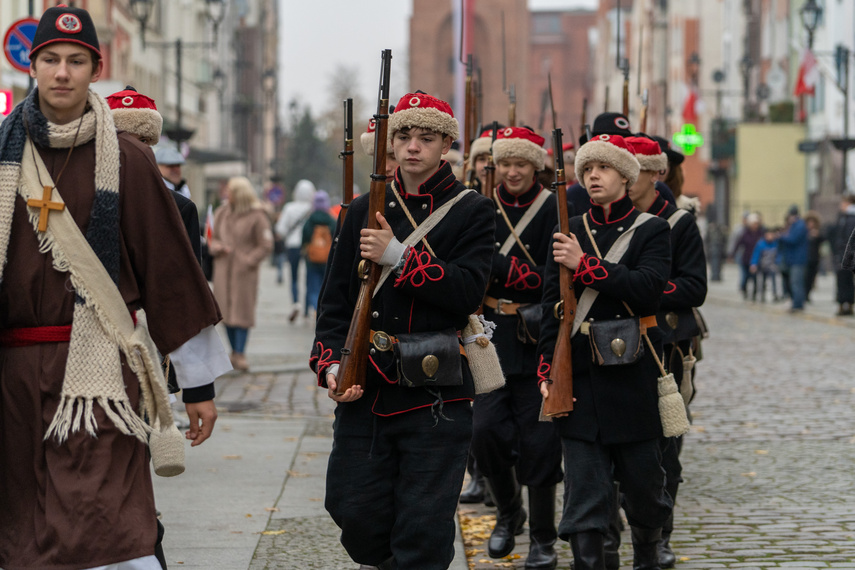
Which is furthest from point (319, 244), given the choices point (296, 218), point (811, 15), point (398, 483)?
point (398, 483)

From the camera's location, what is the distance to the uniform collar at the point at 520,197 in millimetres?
7047

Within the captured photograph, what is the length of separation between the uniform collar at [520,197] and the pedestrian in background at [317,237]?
11.7 metres

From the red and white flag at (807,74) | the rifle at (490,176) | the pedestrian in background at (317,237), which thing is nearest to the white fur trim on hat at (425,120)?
the rifle at (490,176)

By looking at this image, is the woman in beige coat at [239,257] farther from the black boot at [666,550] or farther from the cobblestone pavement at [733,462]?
the black boot at [666,550]

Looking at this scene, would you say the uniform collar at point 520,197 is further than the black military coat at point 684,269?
Yes

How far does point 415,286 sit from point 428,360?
0.85 ft

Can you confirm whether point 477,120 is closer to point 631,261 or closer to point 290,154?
point 631,261

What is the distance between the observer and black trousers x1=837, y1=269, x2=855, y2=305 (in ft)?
75.7

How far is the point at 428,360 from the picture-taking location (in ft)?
15.9

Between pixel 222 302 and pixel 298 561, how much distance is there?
775 centimetres

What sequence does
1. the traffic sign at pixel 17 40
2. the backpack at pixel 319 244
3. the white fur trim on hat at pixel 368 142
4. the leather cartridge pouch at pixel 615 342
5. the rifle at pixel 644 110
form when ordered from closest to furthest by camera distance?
the leather cartridge pouch at pixel 615 342 < the white fur trim on hat at pixel 368 142 < the rifle at pixel 644 110 < the traffic sign at pixel 17 40 < the backpack at pixel 319 244

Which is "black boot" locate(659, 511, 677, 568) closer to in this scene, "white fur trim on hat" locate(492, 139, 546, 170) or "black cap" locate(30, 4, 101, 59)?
"white fur trim on hat" locate(492, 139, 546, 170)

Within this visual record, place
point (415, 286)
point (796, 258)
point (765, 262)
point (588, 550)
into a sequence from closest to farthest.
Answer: point (415, 286)
point (588, 550)
point (796, 258)
point (765, 262)

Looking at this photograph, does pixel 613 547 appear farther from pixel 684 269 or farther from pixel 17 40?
A: pixel 17 40
